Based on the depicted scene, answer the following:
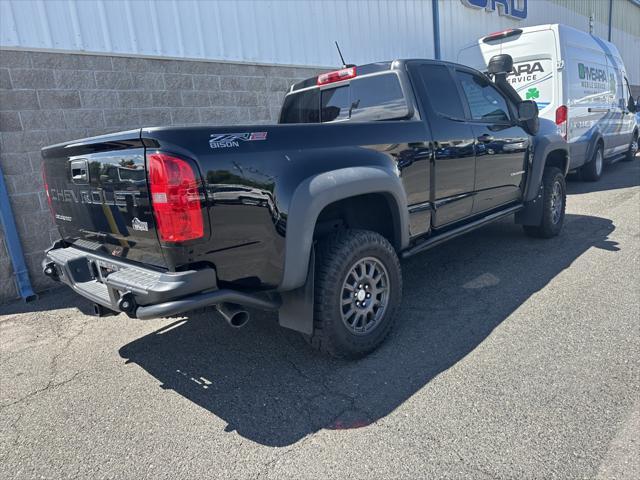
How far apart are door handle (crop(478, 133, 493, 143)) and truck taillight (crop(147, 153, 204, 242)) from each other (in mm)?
2862

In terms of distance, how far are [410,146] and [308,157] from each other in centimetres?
104

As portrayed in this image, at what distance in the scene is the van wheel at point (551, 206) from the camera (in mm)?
5207

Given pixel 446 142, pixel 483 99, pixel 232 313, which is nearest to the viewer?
pixel 232 313

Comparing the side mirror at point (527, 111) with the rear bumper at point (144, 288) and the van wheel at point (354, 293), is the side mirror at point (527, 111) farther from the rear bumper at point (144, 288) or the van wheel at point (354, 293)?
the rear bumper at point (144, 288)

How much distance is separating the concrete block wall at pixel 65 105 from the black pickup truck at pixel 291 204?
2.05 meters

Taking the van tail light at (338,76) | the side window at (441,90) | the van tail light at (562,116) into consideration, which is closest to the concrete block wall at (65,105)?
the van tail light at (338,76)

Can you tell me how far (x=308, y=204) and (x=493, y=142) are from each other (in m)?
2.52

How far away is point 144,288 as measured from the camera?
7.35 ft

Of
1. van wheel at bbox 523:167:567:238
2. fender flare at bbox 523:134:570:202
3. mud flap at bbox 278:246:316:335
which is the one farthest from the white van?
mud flap at bbox 278:246:316:335

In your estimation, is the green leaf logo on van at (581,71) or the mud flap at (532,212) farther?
the green leaf logo on van at (581,71)

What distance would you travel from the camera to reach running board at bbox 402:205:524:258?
3555 mm

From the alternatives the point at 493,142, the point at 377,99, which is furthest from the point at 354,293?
the point at 493,142

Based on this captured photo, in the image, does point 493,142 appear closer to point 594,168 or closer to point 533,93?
point 533,93

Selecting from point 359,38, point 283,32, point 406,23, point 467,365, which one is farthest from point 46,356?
point 406,23
